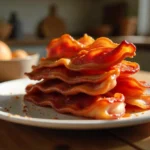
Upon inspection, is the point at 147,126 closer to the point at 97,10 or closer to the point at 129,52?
the point at 129,52

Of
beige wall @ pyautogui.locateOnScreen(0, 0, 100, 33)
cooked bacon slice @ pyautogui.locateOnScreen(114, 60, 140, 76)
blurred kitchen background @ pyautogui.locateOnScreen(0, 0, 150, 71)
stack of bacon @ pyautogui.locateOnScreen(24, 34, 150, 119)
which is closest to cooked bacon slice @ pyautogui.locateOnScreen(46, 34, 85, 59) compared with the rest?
stack of bacon @ pyautogui.locateOnScreen(24, 34, 150, 119)

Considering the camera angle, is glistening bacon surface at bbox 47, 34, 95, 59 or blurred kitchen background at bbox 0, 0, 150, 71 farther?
blurred kitchen background at bbox 0, 0, 150, 71

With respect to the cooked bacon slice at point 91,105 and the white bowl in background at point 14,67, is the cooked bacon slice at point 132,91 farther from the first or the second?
the white bowl in background at point 14,67

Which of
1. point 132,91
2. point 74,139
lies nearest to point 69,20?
point 132,91

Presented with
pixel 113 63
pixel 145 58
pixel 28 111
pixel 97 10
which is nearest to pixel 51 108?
pixel 28 111

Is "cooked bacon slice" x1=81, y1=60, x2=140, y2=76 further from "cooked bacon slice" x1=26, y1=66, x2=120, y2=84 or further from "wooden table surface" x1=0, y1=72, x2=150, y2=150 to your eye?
"wooden table surface" x1=0, y1=72, x2=150, y2=150
